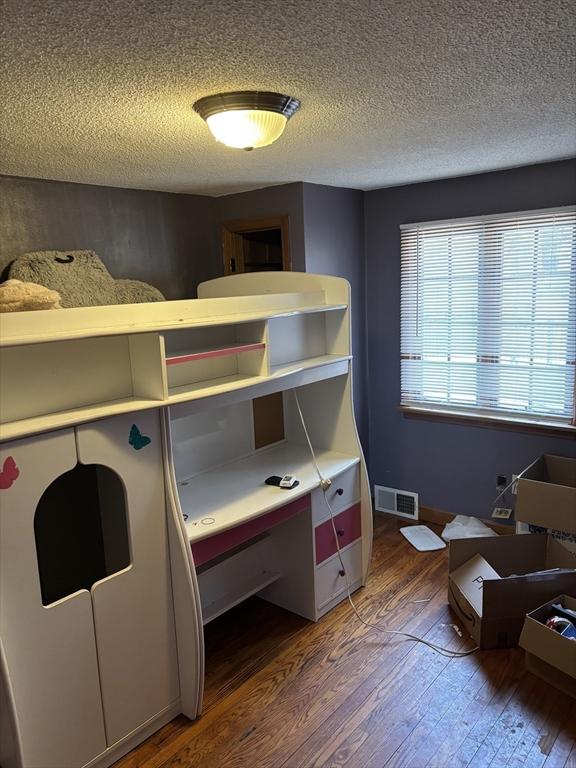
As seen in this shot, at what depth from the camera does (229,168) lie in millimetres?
2861

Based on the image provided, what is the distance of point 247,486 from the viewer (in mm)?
2721

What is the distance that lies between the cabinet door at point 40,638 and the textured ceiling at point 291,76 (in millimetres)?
1055

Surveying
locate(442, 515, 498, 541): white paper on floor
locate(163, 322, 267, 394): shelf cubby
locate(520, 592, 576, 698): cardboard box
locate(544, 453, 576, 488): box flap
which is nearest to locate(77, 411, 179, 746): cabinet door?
locate(163, 322, 267, 394): shelf cubby

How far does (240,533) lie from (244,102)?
1.69 metres

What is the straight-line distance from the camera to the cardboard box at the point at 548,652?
7.45 ft

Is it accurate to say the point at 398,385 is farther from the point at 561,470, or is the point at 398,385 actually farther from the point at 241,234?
the point at 241,234

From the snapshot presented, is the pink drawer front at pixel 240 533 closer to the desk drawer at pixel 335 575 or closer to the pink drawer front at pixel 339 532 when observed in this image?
the pink drawer front at pixel 339 532

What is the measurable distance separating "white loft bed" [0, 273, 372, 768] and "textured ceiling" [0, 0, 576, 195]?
0.65 metres

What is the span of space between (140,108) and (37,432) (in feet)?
3.48

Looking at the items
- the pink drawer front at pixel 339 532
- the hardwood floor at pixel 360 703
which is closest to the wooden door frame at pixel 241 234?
the pink drawer front at pixel 339 532

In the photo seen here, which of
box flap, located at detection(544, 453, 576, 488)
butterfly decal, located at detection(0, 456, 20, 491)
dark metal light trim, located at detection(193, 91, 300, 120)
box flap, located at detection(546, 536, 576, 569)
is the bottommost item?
box flap, located at detection(546, 536, 576, 569)

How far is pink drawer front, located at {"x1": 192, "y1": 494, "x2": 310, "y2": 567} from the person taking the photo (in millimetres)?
2307

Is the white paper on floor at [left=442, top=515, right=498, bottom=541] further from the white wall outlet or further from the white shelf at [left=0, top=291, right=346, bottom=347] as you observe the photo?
the white shelf at [left=0, top=291, right=346, bottom=347]

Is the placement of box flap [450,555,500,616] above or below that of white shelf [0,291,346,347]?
below
